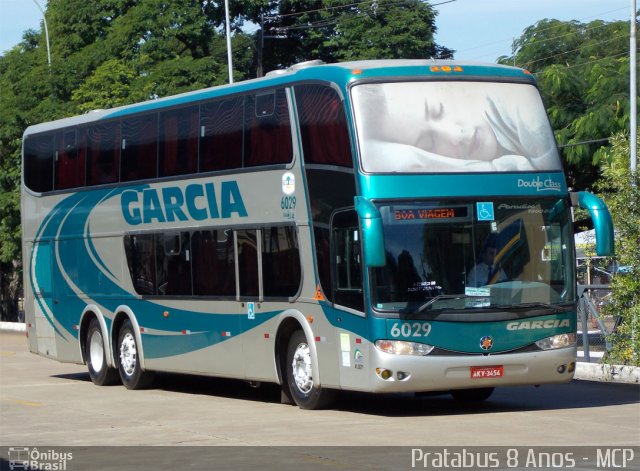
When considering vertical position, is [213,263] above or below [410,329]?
above

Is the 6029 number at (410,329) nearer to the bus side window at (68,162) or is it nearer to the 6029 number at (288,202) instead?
the 6029 number at (288,202)

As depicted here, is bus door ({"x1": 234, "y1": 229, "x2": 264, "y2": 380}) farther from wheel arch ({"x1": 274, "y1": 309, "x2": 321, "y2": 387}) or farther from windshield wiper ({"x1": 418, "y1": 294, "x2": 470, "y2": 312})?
windshield wiper ({"x1": 418, "y1": 294, "x2": 470, "y2": 312})

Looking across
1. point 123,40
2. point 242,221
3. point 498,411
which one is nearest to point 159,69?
point 123,40

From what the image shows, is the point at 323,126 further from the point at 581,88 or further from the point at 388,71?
the point at 581,88

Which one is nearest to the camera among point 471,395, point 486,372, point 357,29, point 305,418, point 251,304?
point 486,372

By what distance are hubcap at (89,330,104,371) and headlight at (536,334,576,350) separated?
8.69 m

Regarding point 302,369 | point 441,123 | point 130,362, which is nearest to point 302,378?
point 302,369

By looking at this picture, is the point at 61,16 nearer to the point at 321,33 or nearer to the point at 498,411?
the point at 321,33

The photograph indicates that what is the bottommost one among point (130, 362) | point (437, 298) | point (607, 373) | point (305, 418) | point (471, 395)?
point (607, 373)

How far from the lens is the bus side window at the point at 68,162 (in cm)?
2256

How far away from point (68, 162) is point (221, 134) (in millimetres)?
5169

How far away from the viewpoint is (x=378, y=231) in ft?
48.7

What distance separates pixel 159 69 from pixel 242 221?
93.6 ft

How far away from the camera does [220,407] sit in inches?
698
